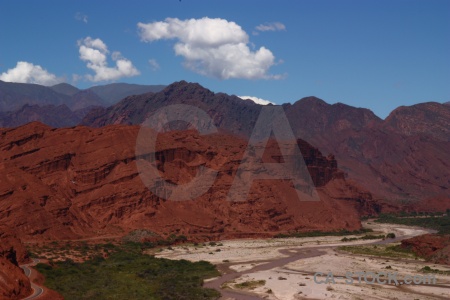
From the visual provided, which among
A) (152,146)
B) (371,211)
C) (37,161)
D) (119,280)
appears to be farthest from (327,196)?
(119,280)

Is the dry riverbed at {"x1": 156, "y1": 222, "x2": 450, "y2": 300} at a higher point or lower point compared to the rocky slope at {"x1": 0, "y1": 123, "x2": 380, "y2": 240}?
lower

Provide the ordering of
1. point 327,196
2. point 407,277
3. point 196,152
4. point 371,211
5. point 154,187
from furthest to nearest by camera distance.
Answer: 1. point 371,211
2. point 327,196
3. point 196,152
4. point 154,187
5. point 407,277

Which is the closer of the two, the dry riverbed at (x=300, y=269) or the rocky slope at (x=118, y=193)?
the dry riverbed at (x=300, y=269)

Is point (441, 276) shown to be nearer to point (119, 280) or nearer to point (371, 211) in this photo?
point (119, 280)

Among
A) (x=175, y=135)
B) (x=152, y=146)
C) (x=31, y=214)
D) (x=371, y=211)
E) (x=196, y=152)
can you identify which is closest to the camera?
(x=31, y=214)

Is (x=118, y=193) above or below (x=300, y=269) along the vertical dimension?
above

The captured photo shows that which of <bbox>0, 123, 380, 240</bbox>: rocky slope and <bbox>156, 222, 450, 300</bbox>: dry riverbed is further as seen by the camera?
<bbox>0, 123, 380, 240</bbox>: rocky slope

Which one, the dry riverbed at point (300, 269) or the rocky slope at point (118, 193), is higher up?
the rocky slope at point (118, 193)

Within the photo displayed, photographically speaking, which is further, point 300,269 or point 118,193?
point 118,193
